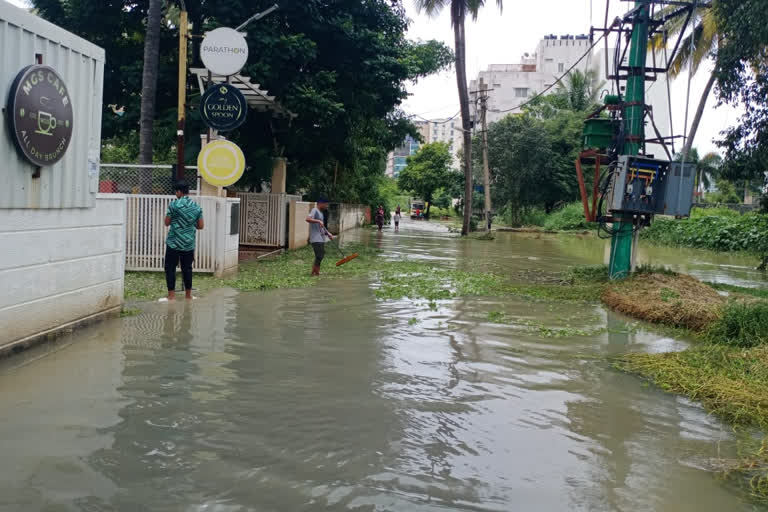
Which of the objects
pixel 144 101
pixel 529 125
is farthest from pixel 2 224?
pixel 529 125

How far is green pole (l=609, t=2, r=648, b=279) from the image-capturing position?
1361 cm

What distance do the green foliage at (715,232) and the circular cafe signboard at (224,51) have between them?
968 inches

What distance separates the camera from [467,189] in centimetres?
3541

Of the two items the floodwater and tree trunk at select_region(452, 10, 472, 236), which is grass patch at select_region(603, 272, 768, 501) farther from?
tree trunk at select_region(452, 10, 472, 236)

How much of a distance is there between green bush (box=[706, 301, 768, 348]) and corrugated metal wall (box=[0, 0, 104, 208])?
7.99m

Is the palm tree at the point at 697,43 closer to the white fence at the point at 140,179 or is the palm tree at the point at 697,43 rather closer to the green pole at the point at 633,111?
the green pole at the point at 633,111

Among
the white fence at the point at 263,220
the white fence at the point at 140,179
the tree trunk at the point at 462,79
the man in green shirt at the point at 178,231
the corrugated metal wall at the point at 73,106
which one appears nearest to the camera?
the corrugated metal wall at the point at 73,106

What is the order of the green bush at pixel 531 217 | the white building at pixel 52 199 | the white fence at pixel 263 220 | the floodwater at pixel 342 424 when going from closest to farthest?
the floodwater at pixel 342 424
the white building at pixel 52 199
the white fence at pixel 263 220
the green bush at pixel 531 217

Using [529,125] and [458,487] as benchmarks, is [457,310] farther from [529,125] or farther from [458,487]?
[529,125]

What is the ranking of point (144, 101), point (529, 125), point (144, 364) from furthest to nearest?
point (529, 125), point (144, 101), point (144, 364)

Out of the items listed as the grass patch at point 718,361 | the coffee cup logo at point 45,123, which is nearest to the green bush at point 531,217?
the grass patch at point 718,361

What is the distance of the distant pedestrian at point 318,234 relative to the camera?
14.6 m

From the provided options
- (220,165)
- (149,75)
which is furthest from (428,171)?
(220,165)

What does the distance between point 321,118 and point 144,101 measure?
4938 millimetres
